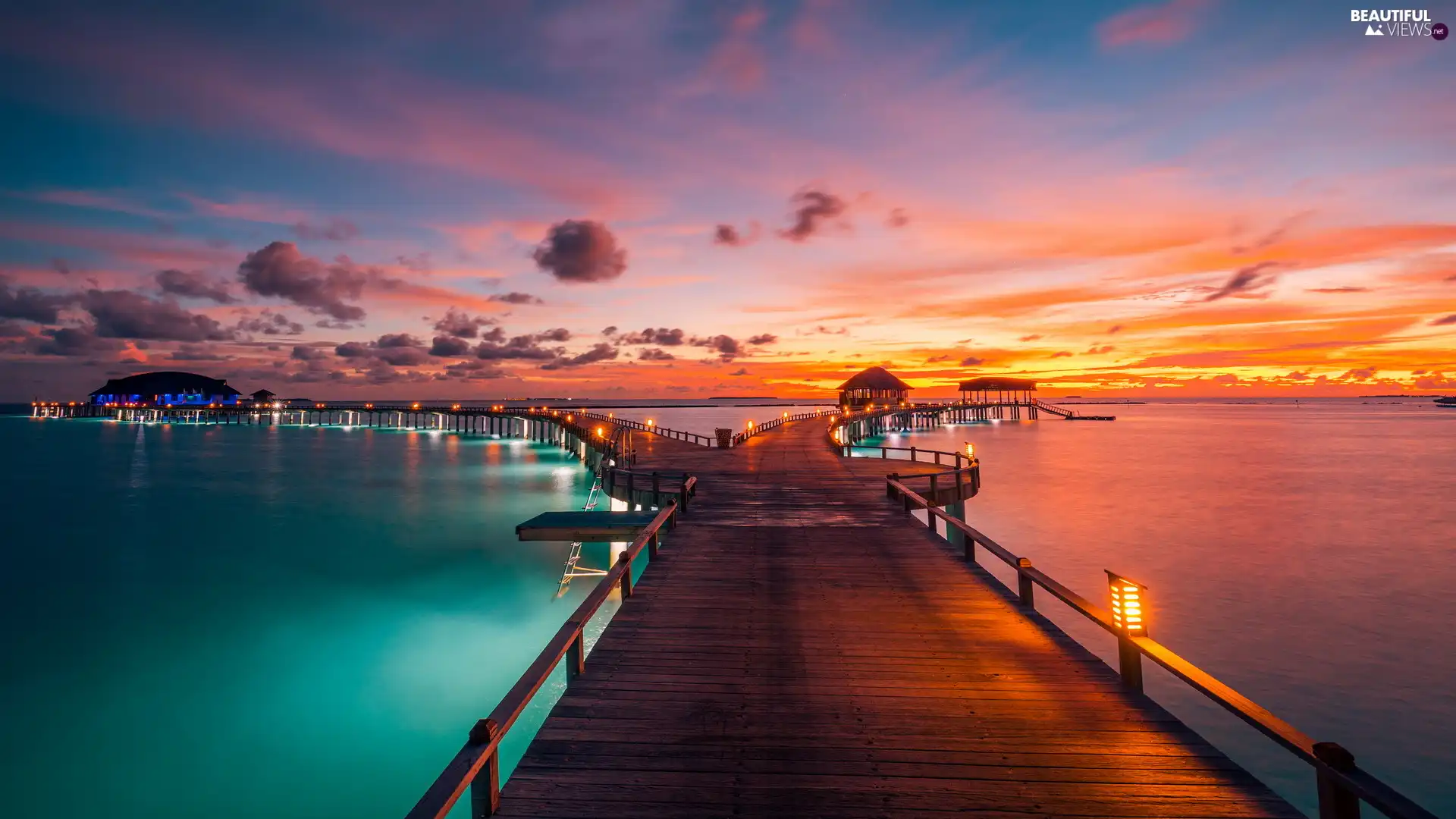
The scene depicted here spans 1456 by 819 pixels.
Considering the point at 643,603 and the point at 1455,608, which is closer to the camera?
the point at 643,603

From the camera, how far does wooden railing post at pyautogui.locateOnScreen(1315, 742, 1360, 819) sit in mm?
3859

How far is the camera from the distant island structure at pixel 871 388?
110062mm

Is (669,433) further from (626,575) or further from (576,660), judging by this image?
(576,660)

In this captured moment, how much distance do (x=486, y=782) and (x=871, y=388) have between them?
362 ft

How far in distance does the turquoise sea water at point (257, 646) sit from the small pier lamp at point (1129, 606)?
10.7 m

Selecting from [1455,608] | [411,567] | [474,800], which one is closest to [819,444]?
[411,567]

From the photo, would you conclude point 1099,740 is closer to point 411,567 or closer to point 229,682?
point 229,682

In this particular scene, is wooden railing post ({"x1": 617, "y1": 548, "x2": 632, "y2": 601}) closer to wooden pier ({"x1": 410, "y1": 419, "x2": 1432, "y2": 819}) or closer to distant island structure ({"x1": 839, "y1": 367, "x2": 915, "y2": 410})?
wooden pier ({"x1": 410, "y1": 419, "x2": 1432, "y2": 819})

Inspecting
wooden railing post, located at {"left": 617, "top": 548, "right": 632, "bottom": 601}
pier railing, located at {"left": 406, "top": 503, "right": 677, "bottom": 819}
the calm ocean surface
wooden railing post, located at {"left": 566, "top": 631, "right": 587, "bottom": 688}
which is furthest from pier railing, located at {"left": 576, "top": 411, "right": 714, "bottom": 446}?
pier railing, located at {"left": 406, "top": 503, "right": 677, "bottom": 819}

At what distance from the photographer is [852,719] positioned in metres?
5.56

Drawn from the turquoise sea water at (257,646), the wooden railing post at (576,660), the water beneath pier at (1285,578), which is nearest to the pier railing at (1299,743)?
the wooden railing post at (576,660)

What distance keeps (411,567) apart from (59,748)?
11225mm

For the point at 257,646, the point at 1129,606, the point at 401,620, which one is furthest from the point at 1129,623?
the point at 257,646

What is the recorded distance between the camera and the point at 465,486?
42125 mm
